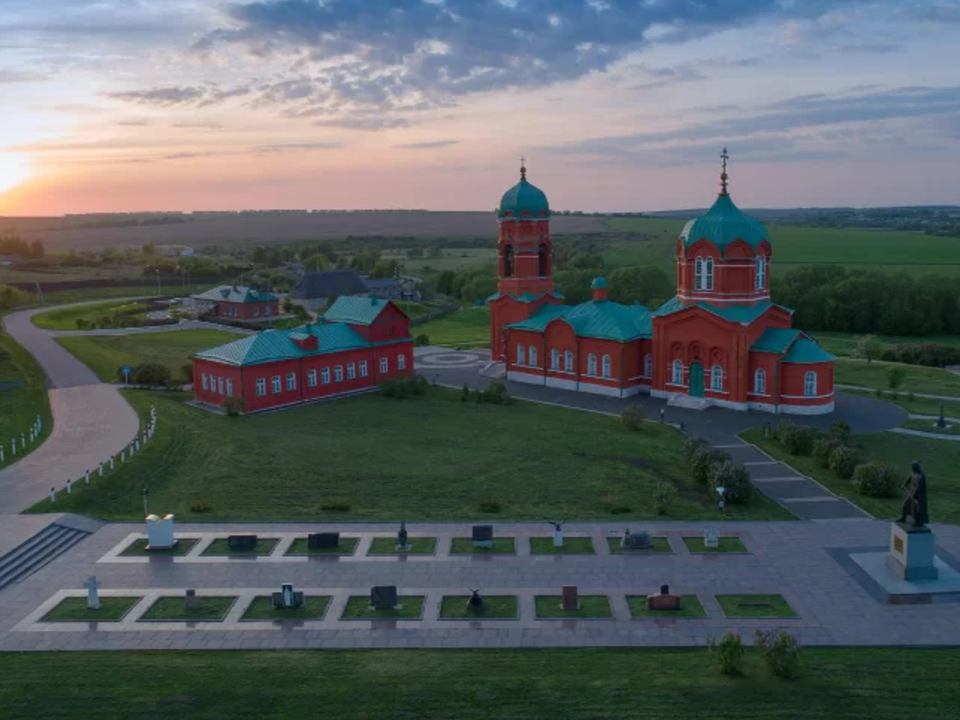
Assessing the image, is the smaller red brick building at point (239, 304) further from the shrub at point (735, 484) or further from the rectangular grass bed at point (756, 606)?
the rectangular grass bed at point (756, 606)

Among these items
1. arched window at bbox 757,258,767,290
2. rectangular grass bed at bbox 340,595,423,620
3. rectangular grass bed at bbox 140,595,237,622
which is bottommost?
rectangular grass bed at bbox 340,595,423,620

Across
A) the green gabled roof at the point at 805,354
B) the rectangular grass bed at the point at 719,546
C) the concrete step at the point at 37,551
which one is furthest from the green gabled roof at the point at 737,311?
the concrete step at the point at 37,551

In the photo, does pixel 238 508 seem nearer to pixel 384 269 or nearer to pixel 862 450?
pixel 862 450

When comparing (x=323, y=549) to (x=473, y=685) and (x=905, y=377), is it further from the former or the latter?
(x=905, y=377)

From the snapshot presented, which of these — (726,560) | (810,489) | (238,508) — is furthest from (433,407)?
(726,560)

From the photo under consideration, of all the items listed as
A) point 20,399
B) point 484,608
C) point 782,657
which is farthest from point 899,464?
point 20,399

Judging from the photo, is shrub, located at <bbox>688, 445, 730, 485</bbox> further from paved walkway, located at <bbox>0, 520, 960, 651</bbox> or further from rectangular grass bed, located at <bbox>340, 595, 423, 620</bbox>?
rectangular grass bed, located at <bbox>340, 595, 423, 620</bbox>

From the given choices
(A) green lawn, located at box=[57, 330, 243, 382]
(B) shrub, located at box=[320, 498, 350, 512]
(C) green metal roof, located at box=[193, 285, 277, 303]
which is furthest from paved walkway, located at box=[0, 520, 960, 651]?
(C) green metal roof, located at box=[193, 285, 277, 303]
